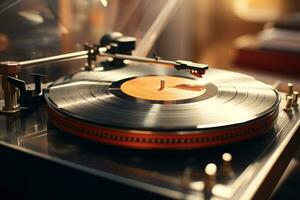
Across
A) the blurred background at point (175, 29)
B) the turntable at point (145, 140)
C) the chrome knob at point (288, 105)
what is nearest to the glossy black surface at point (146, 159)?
the turntable at point (145, 140)

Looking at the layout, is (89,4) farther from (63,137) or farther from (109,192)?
(109,192)

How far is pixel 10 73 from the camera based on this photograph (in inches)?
29.7

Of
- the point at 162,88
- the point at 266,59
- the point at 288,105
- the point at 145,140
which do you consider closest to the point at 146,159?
the point at 145,140

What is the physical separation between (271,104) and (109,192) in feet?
1.17

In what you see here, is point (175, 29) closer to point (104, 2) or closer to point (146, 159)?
point (104, 2)

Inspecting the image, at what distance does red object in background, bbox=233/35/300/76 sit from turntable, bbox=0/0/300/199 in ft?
4.23

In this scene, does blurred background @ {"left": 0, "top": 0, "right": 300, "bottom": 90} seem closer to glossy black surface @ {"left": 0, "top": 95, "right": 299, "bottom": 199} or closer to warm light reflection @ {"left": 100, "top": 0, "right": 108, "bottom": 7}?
warm light reflection @ {"left": 100, "top": 0, "right": 108, "bottom": 7}

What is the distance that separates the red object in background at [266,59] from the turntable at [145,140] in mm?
1289

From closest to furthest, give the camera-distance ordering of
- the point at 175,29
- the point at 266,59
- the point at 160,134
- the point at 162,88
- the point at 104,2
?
1. the point at 160,134
2. the point at 162,88
3. the point at 104,2
4. the point at 175,29
5. the point at 266,59

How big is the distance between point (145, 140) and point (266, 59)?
1.64m

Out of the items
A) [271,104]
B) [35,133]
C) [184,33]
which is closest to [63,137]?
[35,133]

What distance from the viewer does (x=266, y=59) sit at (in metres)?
2.10

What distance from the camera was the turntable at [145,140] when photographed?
1.78 ft

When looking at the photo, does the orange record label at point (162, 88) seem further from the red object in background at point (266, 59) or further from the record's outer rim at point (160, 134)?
the red object in background at point (266, 59)
